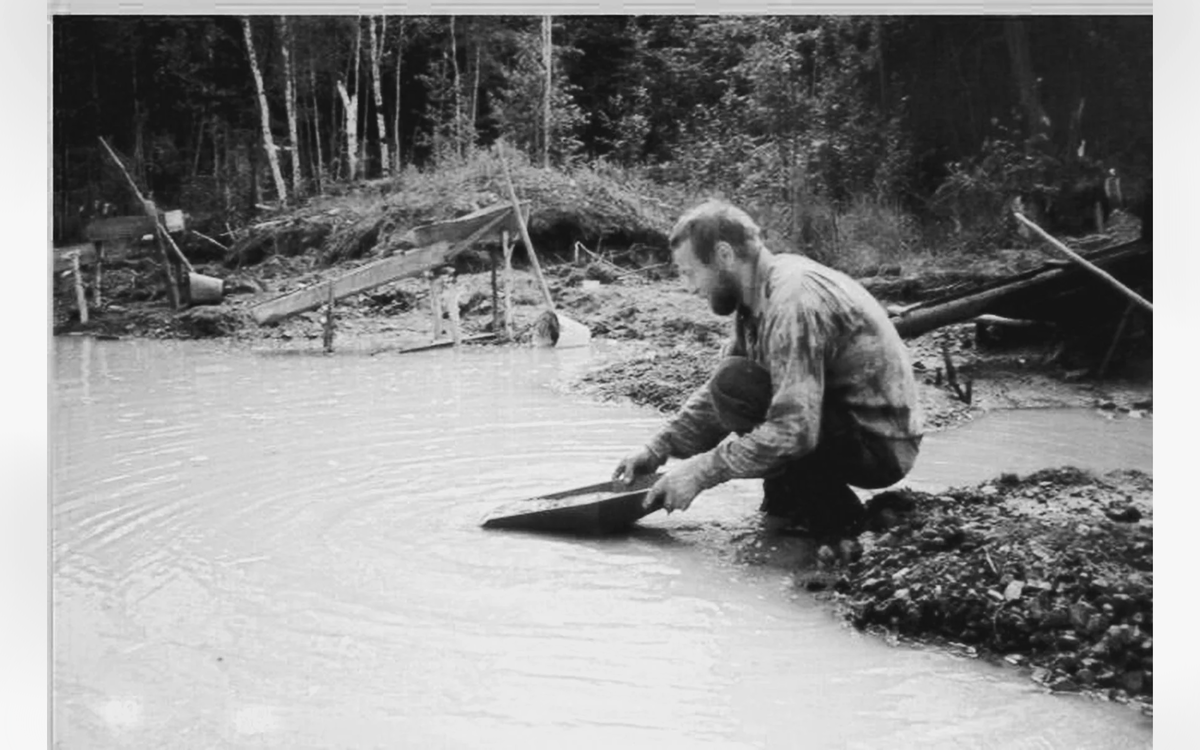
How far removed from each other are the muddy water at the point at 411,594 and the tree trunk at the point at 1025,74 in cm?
108

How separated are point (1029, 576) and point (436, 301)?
224cm

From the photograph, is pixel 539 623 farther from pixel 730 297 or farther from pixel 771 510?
pixel 730 297

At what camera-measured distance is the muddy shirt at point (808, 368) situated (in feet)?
14.0

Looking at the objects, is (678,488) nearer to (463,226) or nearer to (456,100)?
(463,226)

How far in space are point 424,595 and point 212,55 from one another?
6.73 feet

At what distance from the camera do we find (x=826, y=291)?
14.1 feet

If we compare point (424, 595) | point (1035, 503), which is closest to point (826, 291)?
point (1035, 503)

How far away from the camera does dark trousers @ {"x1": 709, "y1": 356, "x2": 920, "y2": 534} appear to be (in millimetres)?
4332

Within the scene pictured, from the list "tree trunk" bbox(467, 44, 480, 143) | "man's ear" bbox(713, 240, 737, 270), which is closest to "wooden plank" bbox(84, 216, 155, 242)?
"tree trunk" bbox(467, 44, 480, 143)

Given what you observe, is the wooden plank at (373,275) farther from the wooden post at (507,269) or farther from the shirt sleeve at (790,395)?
the shirt sleeve at (790,395)

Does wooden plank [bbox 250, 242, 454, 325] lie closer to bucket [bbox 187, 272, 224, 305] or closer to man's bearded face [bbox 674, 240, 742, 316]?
bucket [bbox 187, 272, 224, 305]

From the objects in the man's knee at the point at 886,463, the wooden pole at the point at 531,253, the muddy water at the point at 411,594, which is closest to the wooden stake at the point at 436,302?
the muddy water at the point at 411,594

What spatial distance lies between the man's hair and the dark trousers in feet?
1.24

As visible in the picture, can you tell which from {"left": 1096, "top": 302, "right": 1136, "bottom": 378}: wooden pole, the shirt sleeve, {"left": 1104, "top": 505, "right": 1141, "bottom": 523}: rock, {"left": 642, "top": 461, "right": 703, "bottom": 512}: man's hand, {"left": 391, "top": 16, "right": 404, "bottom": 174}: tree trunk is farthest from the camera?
{"left": 391, "top": 16, "right": 404, "bottom": 174}: tree trunk
